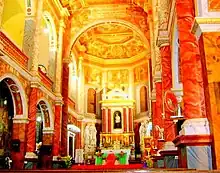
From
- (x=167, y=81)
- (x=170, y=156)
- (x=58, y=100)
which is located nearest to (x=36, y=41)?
(x=58, y=100)

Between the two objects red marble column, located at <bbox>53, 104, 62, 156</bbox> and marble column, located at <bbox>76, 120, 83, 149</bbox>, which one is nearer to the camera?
red marble column, located at <bbox>53, 104, 62, 156</bbox>

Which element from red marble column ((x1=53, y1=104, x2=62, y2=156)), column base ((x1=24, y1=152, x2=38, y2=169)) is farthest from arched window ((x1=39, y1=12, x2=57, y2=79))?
column base ((x1=24, y1=152, x2=38, y2=169))

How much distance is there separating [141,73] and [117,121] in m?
4.10

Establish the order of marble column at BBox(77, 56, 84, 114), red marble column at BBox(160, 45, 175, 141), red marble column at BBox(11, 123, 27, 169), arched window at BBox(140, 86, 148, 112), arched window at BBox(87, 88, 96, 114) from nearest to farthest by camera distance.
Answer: red marble column at BBox(160, 45, 175, 141) → red marble column at BBox(11, 123, 27, 169) → marble column at BBox(77, 56, 84, 114) → arched window at BBox(140, 86, 148, 112) → arched window at BBox(87, 88, 96, 114)

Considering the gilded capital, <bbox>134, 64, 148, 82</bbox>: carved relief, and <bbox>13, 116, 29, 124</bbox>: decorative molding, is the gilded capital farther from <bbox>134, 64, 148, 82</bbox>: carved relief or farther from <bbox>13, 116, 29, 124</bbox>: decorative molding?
<bbox>134, 64, 148, 82</bbox>: carved relief

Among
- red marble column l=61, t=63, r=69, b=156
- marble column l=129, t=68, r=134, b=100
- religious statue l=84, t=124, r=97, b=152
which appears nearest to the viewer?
red marble column l=61, t=63, r=69, b=156

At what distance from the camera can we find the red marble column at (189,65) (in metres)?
5.08

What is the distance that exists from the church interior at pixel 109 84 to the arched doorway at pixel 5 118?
4cm

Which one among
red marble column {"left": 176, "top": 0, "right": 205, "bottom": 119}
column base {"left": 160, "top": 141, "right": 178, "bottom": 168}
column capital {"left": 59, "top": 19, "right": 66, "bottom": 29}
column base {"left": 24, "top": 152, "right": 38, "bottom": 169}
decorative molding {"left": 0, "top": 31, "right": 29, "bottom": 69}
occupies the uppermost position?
column capital {"left": 59, "top": 19, "right": 66, "bottom": 29}

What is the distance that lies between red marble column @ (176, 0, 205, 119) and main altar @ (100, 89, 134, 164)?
1579 cm

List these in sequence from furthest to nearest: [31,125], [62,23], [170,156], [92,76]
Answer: [92,76] → [62,23] → [31,125] → [170,156]

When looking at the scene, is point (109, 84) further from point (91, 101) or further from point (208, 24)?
point (208, 24)

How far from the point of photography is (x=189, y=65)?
5.29 metres

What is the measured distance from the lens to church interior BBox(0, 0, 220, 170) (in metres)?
4.94
